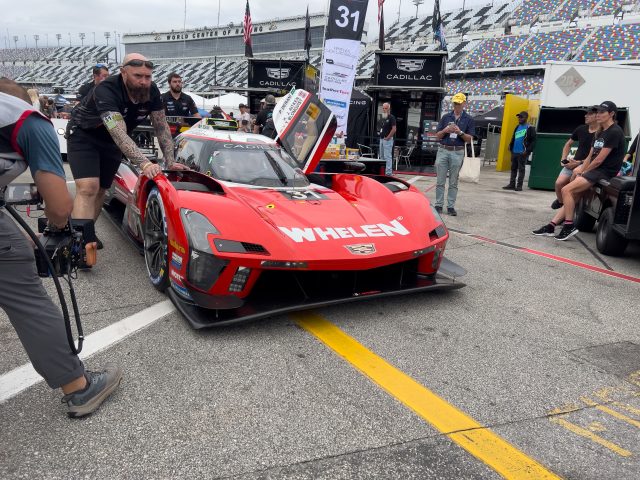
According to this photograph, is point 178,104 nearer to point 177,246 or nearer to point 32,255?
point 177,246

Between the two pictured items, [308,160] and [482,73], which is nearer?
[308,160]

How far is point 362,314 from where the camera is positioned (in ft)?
11.2

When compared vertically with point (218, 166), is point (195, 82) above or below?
above

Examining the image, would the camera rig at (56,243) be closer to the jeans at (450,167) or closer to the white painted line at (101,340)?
the white painted line at (101,340)

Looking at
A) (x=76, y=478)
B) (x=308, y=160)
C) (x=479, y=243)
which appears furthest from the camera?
(x=479, y=243)

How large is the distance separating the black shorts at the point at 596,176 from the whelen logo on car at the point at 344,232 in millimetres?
3516

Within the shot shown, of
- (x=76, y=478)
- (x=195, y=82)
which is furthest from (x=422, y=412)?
(x=195, y=82)

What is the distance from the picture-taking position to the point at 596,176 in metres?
6.00

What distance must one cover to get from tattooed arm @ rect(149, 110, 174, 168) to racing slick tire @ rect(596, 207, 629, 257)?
454cm

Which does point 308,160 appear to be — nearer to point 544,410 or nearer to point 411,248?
point 411,248

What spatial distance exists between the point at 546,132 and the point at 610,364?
935 cm

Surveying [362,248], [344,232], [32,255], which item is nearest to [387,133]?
[344,232]

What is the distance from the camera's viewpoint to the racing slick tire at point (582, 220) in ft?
22.3

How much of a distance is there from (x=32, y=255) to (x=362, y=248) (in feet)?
6.22
